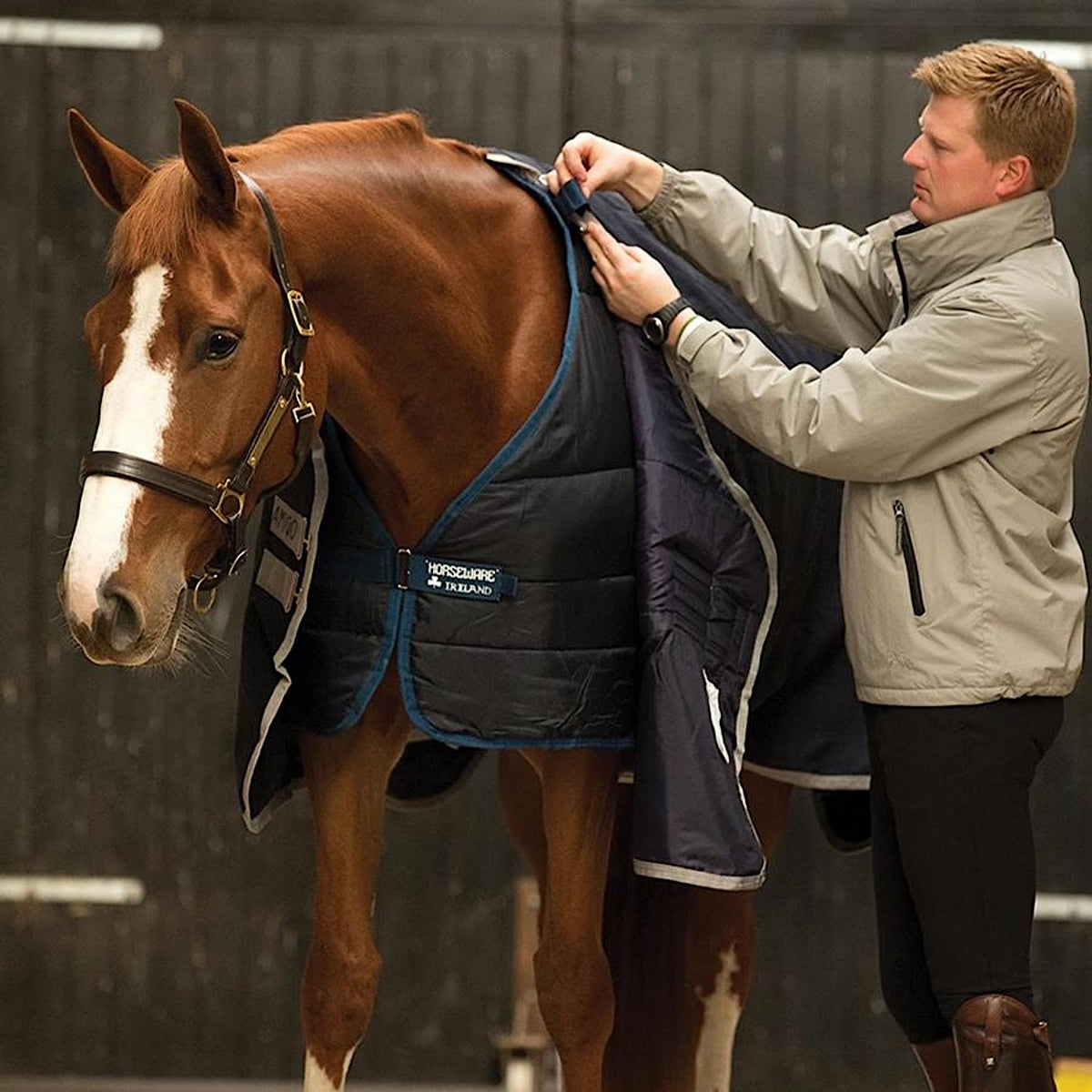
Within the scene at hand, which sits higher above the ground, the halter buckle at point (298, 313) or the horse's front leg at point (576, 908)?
the halter buckle at point (298, 313)

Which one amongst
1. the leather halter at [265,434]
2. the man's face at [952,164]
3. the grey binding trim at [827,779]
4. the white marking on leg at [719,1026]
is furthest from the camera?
the white marking on leg at [719,1026]

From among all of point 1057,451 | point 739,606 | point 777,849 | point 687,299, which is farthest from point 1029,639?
point 777,849

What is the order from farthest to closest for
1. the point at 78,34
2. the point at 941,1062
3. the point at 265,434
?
the point at 78,34 → the point at 941,1062 → the point at 265,434

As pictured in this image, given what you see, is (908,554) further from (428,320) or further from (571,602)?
(428,320)

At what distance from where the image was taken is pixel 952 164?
187 centimetres

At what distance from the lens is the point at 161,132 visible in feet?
10.8

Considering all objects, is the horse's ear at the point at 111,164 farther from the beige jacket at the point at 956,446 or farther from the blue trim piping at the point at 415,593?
the beige jacket at the point at 956,446

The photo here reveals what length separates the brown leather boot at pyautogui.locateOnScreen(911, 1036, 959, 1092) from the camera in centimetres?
197

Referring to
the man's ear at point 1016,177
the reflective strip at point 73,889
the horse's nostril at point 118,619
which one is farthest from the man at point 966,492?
the reflective strip at point 73,889

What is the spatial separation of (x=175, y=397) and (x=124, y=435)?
0.20 feet

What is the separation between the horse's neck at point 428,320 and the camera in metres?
1.76

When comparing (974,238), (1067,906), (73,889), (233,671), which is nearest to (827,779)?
(974,238)

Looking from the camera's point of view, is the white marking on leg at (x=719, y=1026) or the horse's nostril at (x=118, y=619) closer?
the horse's nostril at (x=118, y=619)

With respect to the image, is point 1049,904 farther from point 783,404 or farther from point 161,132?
point 161,132
